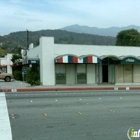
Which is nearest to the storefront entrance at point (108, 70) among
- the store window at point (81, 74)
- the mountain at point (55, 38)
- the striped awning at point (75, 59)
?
the store window at point (81, 74)

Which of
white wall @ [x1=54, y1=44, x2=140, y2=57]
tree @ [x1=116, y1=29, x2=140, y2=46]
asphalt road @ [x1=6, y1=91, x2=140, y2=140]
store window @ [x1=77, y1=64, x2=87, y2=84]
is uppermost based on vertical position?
tree @ [x1=116, y1=29, x2=140, y2=46]

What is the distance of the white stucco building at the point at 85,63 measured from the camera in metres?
23.8

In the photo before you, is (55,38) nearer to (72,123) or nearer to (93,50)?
(93,50)

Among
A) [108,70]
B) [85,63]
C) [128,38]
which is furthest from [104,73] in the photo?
[128,38]

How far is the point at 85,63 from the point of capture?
81.6 feet

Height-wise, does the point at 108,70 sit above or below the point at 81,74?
above

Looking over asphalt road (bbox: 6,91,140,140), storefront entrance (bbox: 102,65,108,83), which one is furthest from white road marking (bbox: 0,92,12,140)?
storefront entrance (bbox: 102,65,108,83)

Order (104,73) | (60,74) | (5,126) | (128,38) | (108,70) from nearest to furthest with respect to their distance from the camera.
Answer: (5,126) → (60,74) → (108,70) → (104,73) → (128,38)

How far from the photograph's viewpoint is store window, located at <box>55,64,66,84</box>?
80.4ft

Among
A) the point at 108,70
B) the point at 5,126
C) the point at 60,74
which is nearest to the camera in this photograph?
the point at 5,126

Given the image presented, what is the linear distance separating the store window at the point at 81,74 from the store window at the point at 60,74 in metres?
1.47

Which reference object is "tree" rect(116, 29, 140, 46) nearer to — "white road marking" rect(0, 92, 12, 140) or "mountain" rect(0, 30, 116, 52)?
"mountain" rect(0, 30, 116, 52)

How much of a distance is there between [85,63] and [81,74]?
4.13 feet

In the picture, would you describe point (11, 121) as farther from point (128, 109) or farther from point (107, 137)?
point (128, 109)
